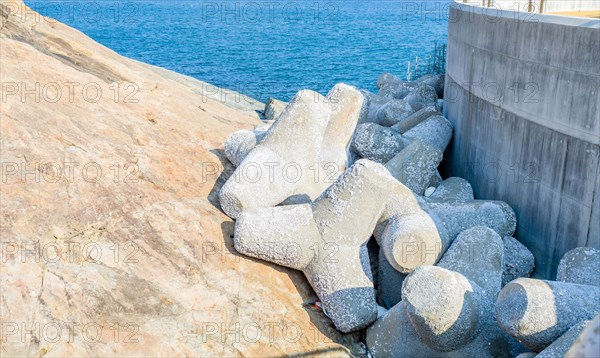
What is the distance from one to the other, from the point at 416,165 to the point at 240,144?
8.03ft

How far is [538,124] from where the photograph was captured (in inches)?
277

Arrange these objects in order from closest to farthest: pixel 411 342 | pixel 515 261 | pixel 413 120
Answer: pixel 411 342 < pixel 515 261 < pixel 413 120

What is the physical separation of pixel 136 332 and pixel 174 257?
993 millimetres

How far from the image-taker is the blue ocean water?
33822 millimetres

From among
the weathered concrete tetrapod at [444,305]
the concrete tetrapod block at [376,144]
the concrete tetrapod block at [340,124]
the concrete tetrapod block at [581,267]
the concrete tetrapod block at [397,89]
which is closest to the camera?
the weathered concrete tetrapod at [444,305]

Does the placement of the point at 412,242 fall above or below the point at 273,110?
above

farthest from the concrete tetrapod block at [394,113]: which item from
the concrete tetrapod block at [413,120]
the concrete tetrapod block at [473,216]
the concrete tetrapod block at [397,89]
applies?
the concrete tetrapod block at [473,216]

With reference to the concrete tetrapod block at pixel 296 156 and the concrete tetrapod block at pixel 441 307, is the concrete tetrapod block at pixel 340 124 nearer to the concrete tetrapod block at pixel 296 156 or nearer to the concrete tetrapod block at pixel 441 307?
the concrete tetrapod block at pixel 296 156

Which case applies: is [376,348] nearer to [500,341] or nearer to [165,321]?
[500,341]

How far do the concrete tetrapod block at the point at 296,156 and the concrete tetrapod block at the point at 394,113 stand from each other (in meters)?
2.91

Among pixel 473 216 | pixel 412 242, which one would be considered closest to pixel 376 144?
pixel 473 216

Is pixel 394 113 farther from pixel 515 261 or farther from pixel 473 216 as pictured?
pixel 515 261

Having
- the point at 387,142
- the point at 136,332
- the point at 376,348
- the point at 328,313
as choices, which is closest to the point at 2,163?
the point at 136,332

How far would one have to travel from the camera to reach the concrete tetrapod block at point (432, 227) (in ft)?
19.9
